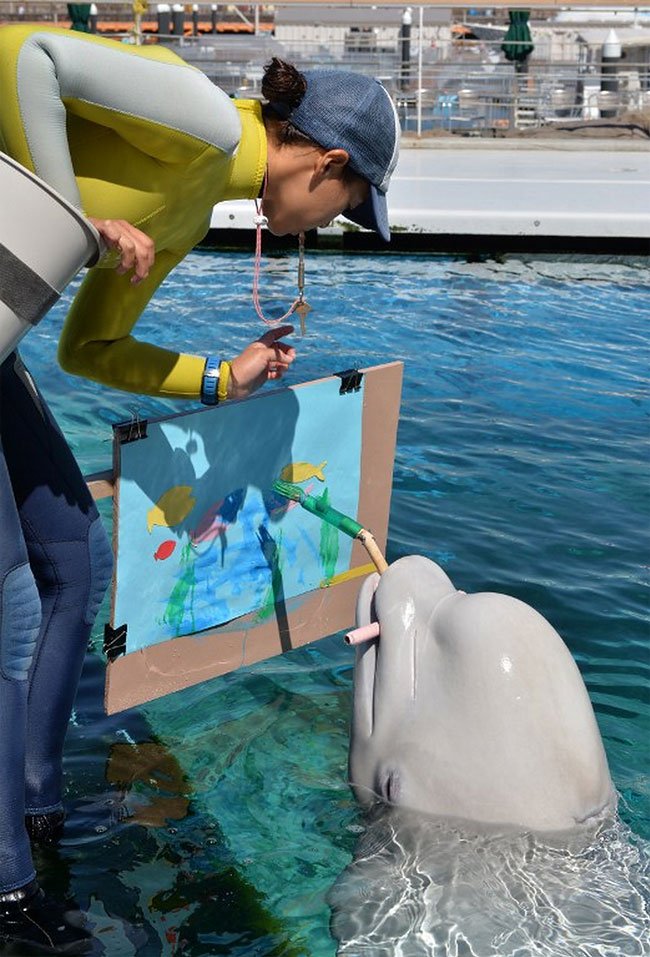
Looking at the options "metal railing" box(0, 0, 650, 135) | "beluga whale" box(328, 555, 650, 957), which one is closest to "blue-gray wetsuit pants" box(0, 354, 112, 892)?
"beluga whale" box(328, 555, 650, 957)

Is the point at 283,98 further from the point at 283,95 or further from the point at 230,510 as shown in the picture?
the point at 230,510

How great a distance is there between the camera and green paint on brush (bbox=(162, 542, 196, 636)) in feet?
10.3

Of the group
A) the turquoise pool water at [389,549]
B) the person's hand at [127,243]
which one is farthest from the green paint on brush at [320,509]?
the person's hand at [127,243]

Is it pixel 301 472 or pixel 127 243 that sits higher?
pixel 127 243

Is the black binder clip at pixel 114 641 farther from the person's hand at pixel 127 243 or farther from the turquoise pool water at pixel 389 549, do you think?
the person's hand at pixel 127 243

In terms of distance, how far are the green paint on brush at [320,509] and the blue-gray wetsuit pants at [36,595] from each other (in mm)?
724

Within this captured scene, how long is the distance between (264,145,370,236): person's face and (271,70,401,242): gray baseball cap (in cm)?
3

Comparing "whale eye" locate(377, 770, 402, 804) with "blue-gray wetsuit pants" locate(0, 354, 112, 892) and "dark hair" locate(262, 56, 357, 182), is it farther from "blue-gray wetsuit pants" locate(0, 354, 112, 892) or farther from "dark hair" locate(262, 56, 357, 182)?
"dark hair" locate(262, 56, 357, 182)

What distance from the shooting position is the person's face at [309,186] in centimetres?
257

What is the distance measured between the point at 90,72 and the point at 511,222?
24.6 ft

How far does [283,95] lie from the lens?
2535 millimetres

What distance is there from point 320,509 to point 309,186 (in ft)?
3.14

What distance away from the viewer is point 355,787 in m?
2.85

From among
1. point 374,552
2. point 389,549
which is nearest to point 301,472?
point 374,552
